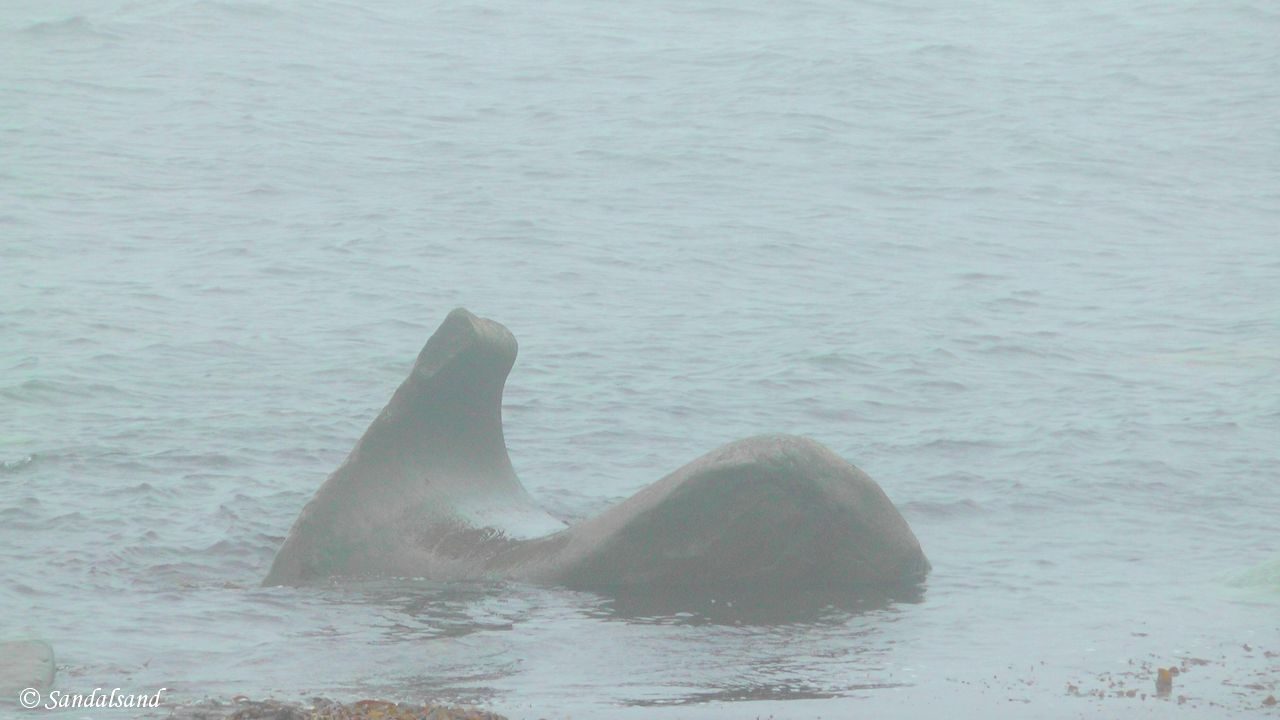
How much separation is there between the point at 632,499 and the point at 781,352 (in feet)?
22.5

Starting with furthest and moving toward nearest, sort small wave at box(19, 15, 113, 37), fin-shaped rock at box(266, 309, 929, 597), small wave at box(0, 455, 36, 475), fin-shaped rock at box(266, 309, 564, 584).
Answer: small wave at box(19, 15, 113, 37), small wave at box(0, 455, 36, 475), fin-shaped rock at box(266, 309, 564, 584), fin-shaped rock at box(266, 309, 929, 597)

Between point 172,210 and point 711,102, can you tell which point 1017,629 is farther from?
point 711,102

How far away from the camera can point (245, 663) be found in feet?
23.3

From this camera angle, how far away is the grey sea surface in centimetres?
752

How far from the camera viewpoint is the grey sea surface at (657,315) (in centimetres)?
752

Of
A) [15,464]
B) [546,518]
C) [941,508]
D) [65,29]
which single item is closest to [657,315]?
[941,508]

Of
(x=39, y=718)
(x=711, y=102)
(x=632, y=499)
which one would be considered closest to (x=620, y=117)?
(x=711, y=102)

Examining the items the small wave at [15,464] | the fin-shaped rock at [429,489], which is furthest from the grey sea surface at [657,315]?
the fin-shaped rock at [429,489]

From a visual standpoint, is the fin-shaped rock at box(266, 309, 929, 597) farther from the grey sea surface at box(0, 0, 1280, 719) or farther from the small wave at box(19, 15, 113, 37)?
the small wave at box(19, 15, 113, 37)

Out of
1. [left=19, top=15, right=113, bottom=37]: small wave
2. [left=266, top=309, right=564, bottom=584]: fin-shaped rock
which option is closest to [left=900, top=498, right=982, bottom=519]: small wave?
[left=266, top=309, right=564, bottom=584]: fin-shaped rock

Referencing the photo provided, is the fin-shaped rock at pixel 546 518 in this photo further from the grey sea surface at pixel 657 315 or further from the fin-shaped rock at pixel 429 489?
the grey sea surface at pixel 657 315

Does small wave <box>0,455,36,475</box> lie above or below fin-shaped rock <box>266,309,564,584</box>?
below

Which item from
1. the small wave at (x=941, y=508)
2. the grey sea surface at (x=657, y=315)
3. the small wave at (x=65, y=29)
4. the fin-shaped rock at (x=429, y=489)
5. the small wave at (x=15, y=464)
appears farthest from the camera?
the small wave at (x=65, y=29)

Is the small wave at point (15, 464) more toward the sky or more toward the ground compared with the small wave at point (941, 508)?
more toward the sky
